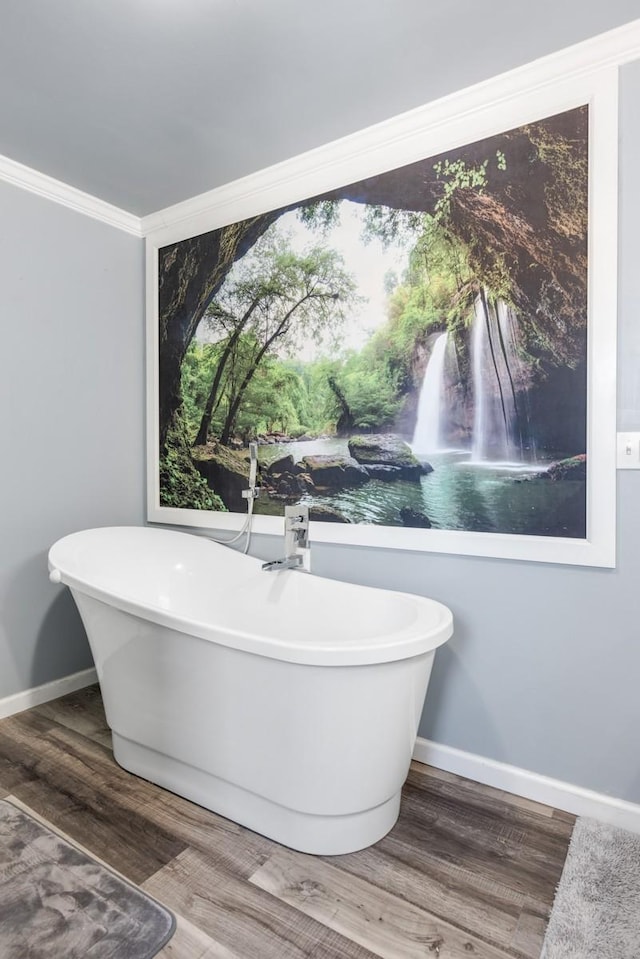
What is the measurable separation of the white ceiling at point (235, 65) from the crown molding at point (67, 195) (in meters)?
0.06

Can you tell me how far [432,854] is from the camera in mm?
1550

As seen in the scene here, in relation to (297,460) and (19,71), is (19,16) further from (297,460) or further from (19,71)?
(297,460)

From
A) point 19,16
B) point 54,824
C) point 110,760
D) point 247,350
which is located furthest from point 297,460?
point 19,16

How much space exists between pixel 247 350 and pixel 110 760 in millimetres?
1804

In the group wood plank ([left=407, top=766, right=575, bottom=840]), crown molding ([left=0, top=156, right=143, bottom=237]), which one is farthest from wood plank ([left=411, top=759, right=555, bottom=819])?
crown molding ([left=0, top=156, right=143, bottom=237])

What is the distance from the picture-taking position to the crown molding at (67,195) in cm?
234

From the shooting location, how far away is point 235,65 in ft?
5.74

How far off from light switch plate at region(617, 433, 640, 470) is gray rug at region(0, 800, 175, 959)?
1740mm

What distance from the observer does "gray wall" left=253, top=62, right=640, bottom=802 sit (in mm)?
1627

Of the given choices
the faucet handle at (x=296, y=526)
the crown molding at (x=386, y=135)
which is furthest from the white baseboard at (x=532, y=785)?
the crown molding at (x=386, y=135)

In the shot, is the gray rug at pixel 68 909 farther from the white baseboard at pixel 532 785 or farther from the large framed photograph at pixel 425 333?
the large framed photograph at pixel 425 333

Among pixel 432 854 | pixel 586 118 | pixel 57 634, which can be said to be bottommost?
pixel 432 854

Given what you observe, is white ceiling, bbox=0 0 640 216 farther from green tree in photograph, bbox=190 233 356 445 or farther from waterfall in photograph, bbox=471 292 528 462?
waterfall in photograph, bbox=471 292 528 462

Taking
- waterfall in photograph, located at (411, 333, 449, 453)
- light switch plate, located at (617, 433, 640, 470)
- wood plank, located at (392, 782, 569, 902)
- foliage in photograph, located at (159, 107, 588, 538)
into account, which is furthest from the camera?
waterfall in photograph, located at (411, 333, 449, 453)
